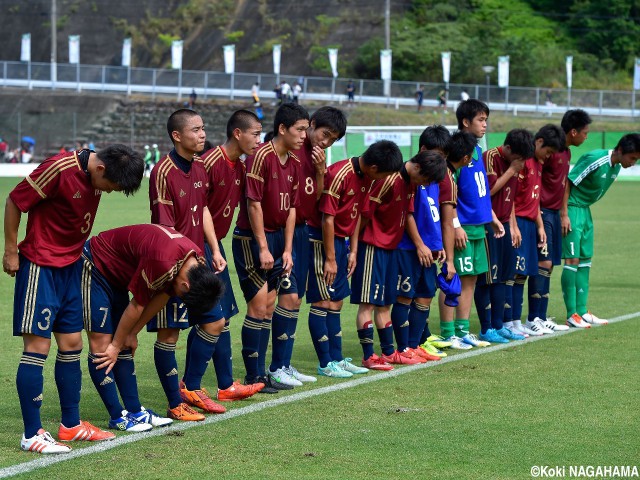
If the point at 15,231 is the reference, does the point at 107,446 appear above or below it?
below

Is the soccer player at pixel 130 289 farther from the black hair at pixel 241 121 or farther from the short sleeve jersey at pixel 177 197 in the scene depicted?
the black hair at pixel 241 121

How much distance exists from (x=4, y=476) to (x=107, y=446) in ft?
2.70

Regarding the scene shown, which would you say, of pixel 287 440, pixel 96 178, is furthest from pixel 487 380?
pixel 96 178

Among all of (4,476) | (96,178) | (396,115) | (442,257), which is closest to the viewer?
(4,476)

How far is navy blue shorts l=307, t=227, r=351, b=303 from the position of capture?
912 centimetres

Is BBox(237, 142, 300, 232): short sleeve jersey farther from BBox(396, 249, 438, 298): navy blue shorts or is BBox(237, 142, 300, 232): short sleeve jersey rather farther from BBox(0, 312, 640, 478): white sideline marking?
BBox(396, 249, 438, 298): navy blue shorts

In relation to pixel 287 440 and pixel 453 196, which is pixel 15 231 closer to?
pixel 287 440

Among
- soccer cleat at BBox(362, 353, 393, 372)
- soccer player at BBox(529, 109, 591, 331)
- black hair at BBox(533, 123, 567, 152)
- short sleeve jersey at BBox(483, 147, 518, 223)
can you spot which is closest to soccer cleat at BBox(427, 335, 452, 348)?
soccer cleat at BBox(362, 353, 393, 372)

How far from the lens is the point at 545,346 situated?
34.9ft

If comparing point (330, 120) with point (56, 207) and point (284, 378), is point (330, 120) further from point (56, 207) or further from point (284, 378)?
point (56, 207)

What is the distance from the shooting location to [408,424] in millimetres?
7270

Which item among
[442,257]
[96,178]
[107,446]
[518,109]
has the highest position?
[518,109]

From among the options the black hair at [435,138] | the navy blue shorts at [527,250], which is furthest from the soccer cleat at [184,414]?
the navy blue shorts at [527,250]

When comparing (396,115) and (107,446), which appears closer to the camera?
(107,446)
